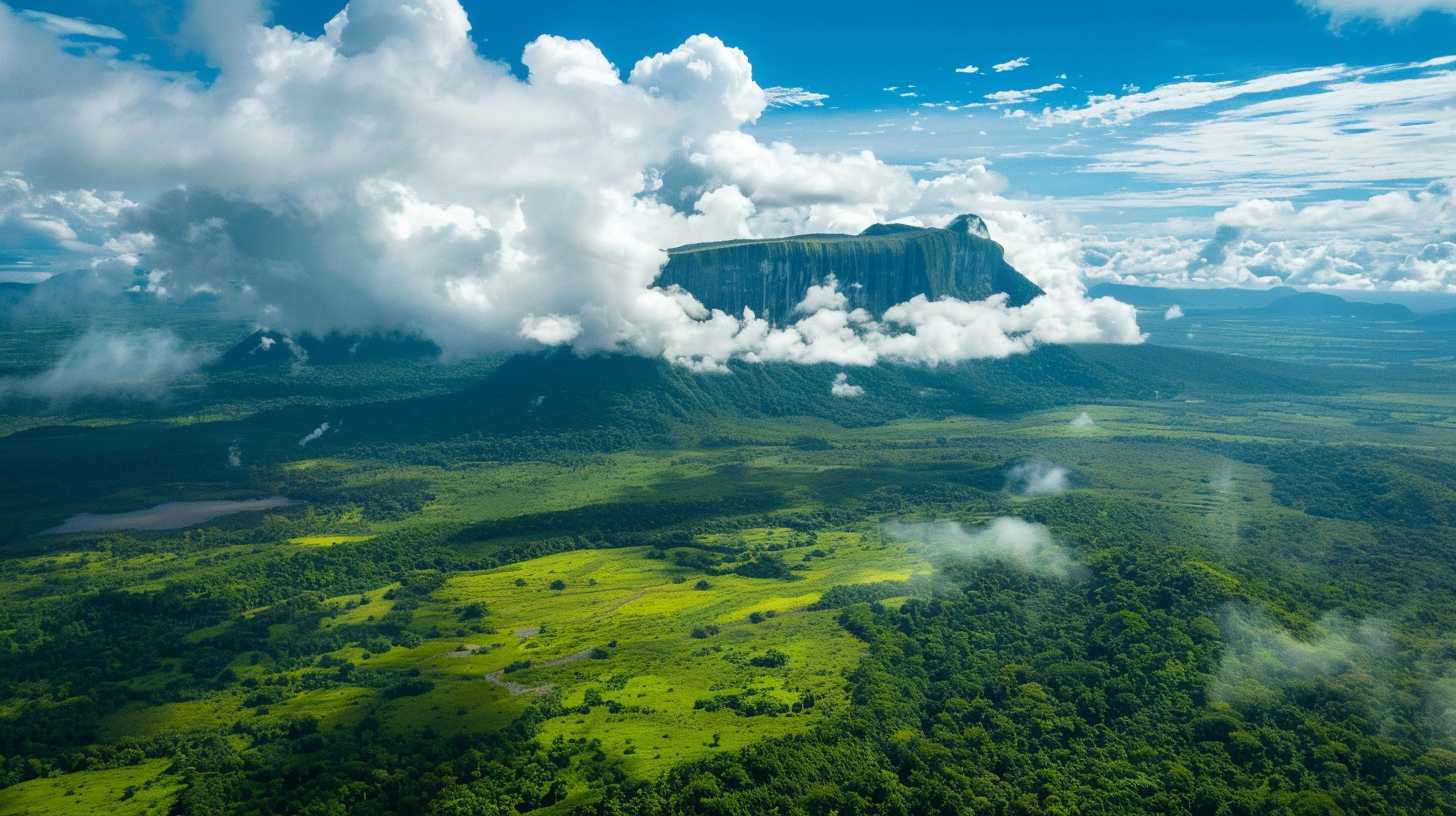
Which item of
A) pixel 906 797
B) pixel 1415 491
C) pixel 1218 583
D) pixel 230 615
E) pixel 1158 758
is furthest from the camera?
pixel 1415 491

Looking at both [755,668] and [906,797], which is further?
[755,668]

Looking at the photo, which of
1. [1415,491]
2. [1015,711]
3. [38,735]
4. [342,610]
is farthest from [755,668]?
[1415,491]

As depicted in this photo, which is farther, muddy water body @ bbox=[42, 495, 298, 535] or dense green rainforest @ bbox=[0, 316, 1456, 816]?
muddy water body @ bbox=[42, 495, 298, 535]

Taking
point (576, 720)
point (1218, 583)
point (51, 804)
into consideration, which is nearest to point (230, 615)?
point (51, 804)

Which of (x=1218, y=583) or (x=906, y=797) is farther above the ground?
(x=1218, y=583)

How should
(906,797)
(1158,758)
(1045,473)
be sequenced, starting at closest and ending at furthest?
(906,797), (1158,758), (1045,473)

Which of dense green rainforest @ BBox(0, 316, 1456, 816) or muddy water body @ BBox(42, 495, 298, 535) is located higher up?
muddy water body @ BBox(42, 495, 298, 535)

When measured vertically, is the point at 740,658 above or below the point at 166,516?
below

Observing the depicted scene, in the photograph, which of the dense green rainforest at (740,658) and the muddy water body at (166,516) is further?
the muddy water body at (166,516)

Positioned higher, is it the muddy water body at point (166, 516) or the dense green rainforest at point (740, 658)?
the muddy water body at point (166, 516)

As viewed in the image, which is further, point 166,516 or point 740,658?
point 166,516

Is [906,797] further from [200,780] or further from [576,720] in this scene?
[200,780]
